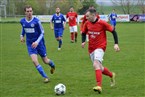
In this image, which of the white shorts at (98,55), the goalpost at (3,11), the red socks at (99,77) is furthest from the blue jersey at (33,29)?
the goalpost at (3,11)

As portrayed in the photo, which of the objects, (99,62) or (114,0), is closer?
(99,62)

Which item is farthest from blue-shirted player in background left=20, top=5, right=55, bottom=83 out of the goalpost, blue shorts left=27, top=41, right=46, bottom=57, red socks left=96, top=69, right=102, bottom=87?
the goalpost

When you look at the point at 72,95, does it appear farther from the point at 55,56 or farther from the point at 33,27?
the point at 55,56

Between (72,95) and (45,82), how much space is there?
1.69m

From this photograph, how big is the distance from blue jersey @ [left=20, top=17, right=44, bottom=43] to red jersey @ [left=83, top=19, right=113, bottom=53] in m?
1.53

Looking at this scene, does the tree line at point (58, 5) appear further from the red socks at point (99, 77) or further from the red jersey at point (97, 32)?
the red socks at point (99, 77)

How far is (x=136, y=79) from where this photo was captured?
9.75m

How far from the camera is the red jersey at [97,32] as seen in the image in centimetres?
830

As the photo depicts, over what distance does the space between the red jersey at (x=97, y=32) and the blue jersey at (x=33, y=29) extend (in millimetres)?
1530

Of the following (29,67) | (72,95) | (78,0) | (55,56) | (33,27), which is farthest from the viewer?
(78,0)

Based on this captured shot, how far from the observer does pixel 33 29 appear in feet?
31.1

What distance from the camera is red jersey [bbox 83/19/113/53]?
830 centimetres

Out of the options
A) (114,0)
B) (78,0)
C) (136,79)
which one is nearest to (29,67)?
(136,79)

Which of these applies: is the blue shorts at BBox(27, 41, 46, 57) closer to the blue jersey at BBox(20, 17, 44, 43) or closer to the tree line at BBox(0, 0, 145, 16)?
the blue jersey at BBox(20, 17, 44, 43)
